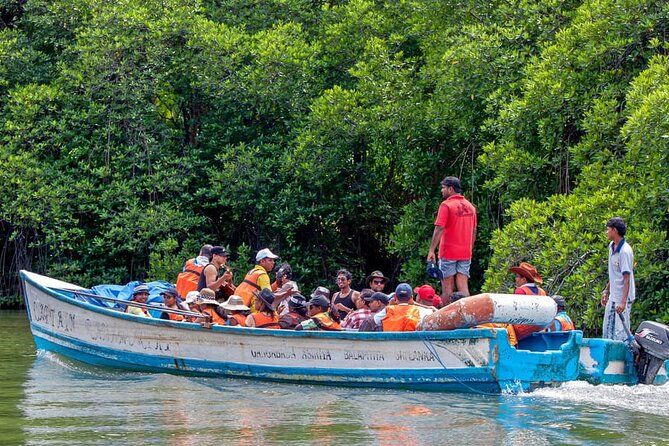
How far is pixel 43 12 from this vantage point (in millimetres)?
22359

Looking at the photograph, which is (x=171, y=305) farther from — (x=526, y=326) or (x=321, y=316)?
Answer: (x=526, y=326)

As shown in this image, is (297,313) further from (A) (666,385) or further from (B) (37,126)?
(B) (37,126)

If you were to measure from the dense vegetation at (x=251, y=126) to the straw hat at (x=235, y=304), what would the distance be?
16.4 ft

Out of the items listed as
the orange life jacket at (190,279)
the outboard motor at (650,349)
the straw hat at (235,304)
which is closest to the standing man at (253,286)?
the straw hat at (235,304)

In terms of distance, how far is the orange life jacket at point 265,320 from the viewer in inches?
533

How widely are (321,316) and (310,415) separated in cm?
195

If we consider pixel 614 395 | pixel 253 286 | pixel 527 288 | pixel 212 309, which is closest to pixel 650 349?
pixel 614 395

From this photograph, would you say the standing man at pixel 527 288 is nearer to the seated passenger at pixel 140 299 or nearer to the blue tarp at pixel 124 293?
the seated passenger at pixel 140 299

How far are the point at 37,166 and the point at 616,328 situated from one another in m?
11.4

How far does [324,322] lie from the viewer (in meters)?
13.1

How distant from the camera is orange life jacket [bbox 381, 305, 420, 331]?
40.8ft

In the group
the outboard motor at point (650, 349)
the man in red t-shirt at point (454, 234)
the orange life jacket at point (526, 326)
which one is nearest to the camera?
the outboard motor at point (650, 349)

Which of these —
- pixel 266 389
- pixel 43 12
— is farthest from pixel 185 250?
pixel 266 389

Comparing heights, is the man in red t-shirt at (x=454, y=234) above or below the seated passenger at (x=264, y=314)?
above
